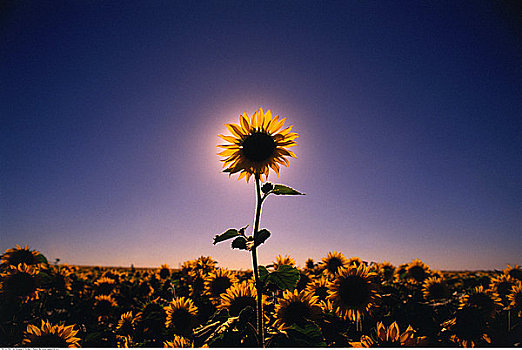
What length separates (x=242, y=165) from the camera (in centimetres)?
181

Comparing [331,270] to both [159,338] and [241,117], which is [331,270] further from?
[241,117]

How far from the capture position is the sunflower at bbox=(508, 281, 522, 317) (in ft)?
9.55

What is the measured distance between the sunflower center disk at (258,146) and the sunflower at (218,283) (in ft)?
6.47

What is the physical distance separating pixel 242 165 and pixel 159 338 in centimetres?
257

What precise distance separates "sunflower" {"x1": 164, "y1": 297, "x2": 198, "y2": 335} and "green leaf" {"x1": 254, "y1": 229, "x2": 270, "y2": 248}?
2175mm

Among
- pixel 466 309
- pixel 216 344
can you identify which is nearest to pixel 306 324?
pixel 216 344

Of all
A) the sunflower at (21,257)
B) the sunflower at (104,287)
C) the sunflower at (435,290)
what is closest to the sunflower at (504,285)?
the sunflower at (435,290)

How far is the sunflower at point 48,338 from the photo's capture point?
207 cm

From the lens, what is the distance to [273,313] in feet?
7.66

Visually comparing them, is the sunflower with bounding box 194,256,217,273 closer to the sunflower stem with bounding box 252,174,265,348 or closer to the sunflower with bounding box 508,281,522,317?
the sunflower stem with bounding box 252,174,265,348

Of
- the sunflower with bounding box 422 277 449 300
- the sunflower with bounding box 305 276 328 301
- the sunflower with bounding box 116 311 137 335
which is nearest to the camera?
the sunflower with bounding box 305 276 328 301

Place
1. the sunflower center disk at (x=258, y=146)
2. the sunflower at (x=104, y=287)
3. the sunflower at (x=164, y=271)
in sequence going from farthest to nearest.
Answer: the sunflower at (x=164, y=271) → the sunflower at (x=104, y=287) → the sunflower center disk at (x=258, y=146)

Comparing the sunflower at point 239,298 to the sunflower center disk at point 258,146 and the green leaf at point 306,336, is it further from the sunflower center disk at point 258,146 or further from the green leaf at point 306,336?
the sunflower center disk at point 258,146

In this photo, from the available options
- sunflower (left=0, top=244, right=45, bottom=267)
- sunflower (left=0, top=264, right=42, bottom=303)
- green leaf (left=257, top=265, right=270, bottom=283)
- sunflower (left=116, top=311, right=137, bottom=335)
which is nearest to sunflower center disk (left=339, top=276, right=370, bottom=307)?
green leaf (left=257, top=265, right=270, bottom=283)
